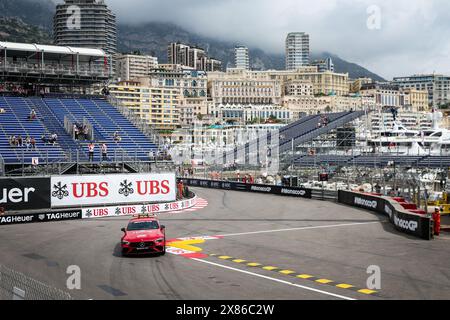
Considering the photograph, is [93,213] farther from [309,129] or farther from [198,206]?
[309,129]

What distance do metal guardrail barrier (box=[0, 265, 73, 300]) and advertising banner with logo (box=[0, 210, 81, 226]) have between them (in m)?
19.2

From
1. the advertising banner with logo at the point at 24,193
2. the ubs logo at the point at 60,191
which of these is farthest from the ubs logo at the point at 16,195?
the ubs logo at the point at 60,191

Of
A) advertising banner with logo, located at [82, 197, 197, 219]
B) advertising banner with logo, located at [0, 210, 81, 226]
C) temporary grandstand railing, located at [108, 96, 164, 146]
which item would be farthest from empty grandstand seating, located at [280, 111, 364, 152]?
advertising banner with logo, located at [0, 210, 81, 226]

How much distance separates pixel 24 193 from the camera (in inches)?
1264

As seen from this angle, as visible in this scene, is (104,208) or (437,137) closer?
(104,208)

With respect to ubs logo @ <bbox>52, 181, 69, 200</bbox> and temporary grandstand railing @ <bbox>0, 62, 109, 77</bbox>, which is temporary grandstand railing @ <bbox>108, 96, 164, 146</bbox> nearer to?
temporary grandstand railing @ <bbox>0, 62, 109, 77</bbox>

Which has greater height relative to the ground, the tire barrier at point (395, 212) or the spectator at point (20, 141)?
the spectator at point (20, 141)

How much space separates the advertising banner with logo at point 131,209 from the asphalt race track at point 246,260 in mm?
1648

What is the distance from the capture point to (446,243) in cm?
2184

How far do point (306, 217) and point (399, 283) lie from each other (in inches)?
661

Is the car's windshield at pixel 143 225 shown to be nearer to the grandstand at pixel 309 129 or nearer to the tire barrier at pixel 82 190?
the tire barrier at pixel 82 190

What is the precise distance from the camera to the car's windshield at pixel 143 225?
20.6 m
